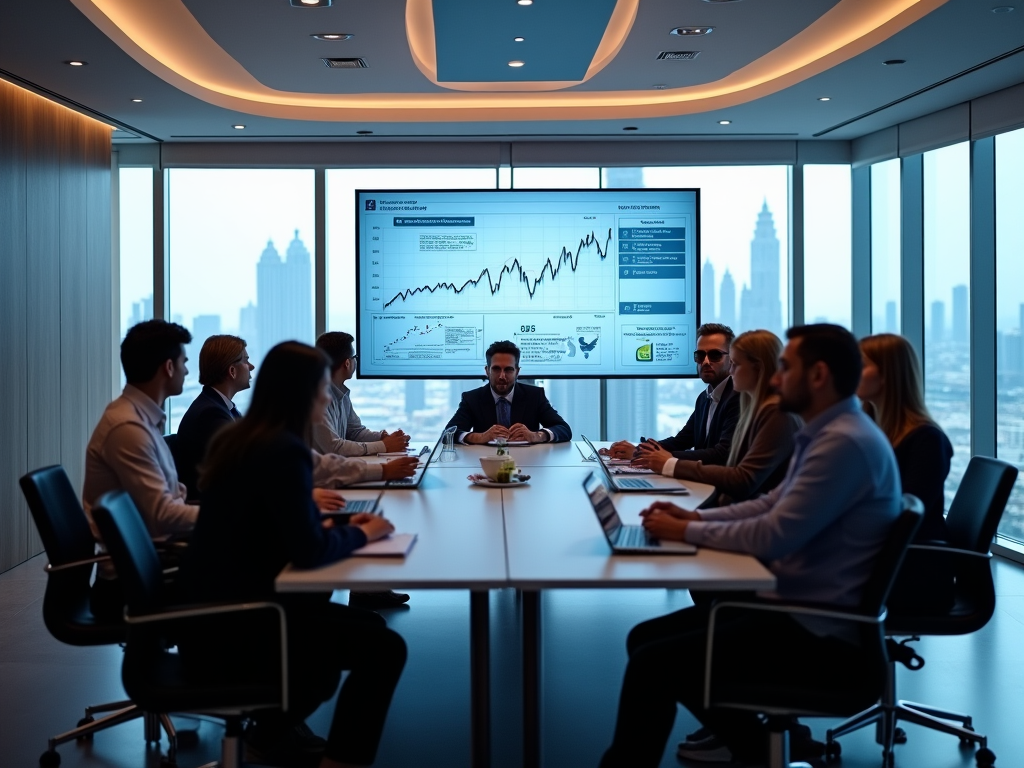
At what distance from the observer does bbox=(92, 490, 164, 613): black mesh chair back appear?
2.50 meters

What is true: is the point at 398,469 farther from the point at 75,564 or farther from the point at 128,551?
the point at 128,551

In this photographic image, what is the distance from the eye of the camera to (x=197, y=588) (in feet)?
8.34

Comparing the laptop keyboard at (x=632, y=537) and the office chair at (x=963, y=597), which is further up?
the laptop keyboard at (x=632, y=537)

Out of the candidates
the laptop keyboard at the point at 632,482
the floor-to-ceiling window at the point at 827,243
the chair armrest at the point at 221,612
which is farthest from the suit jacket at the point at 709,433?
the floor-to-ceiling window at the point at 827,243

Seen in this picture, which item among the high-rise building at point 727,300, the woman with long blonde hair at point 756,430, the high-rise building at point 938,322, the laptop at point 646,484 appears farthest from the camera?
the high-rise building at point 727,300

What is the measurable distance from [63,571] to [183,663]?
2.53ft

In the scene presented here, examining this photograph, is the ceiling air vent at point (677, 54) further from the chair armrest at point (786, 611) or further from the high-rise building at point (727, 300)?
the chair armrest at point (786, 611)

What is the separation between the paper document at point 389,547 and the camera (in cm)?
265

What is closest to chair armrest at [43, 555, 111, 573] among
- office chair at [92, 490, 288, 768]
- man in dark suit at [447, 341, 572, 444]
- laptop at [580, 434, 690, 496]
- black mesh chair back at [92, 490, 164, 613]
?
black mesh chair back at [92, 490, 164, 613]

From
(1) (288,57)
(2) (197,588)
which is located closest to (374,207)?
(1) (288,57)

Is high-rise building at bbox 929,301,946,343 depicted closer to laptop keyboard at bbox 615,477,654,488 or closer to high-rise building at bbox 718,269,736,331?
high-rise building at bbox 718,269,736,331

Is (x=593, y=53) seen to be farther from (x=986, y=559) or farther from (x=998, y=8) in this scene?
(x=986, y=559)

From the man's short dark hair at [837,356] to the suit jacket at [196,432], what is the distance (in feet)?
7.76

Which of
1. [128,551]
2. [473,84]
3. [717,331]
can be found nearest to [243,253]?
[473,84]
